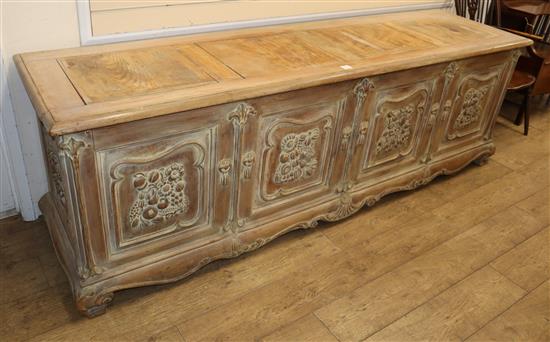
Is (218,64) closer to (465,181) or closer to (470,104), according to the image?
(470,104)

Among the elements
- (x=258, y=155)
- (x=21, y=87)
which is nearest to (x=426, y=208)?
(x=258, y=155)

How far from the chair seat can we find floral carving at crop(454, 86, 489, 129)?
0.47 meters

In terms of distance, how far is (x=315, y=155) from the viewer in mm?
2018

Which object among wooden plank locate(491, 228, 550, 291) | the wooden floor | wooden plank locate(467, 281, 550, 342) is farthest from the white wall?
wooden plank locate(491, 228, 550, 291)

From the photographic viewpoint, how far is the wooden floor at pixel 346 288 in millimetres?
1697

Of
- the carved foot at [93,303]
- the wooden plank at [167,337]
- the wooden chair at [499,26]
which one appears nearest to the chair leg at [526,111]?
the wooden chair at [499,26]

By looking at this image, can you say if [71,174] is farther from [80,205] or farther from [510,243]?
[510,243]

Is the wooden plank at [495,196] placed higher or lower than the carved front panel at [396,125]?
lower

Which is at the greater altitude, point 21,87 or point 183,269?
point 21,87

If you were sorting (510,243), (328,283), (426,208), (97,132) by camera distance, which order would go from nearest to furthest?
(97,132)
(328,283)
(510,243)
(426,208)

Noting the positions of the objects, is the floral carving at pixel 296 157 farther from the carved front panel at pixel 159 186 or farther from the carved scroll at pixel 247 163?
the carved front panel at pixel 159 186

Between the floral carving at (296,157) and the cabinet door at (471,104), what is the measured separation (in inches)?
32.3

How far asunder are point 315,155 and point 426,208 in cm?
79

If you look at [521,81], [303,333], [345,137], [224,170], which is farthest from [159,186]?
[521,81]
